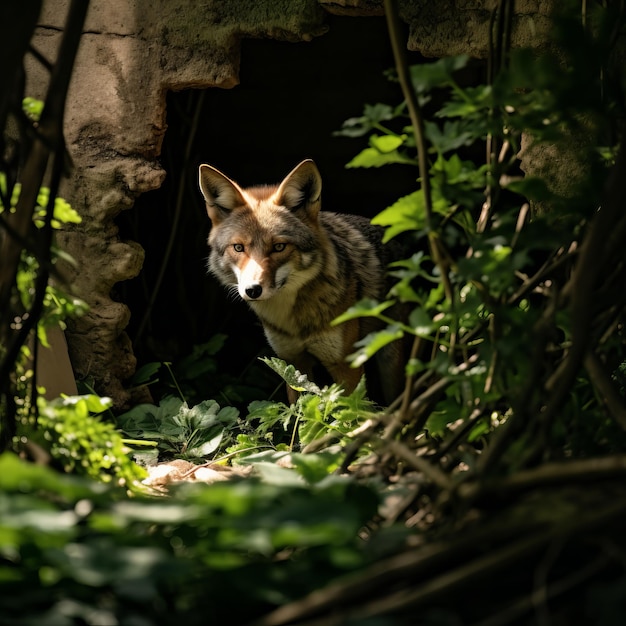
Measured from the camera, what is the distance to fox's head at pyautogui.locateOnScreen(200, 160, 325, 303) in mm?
5605

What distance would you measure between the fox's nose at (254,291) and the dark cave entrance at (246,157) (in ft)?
5.11

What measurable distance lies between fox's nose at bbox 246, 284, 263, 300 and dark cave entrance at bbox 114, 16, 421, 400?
1.56 metres

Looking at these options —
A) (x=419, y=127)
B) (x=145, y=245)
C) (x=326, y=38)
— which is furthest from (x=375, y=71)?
(x=419, y=127)

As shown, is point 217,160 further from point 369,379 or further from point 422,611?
point 422,611

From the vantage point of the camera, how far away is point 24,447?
223 centimetres

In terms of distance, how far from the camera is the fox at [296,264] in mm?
5660

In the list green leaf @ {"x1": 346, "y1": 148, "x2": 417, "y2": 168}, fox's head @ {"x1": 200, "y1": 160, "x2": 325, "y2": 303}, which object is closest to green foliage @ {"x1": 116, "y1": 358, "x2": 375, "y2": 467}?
fox's head @ {"x1": 200, "y1": 160, "x2": 325, "y2": 303}

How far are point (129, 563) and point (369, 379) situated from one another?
224 inches

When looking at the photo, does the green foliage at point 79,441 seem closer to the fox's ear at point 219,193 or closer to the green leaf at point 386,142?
the green leaf at point 386,142

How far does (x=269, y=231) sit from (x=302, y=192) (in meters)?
0.43

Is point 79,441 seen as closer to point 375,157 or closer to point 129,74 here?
point 375,157

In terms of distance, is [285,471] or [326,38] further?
[326,38]

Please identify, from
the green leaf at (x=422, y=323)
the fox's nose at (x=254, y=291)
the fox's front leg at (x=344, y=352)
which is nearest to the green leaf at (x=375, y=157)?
the green leaf at (x=422, y=323)

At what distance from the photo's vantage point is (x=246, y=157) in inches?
317
